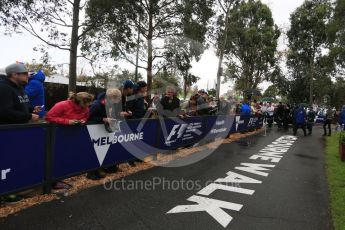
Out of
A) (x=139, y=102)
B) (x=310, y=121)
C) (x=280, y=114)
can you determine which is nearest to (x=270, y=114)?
(x=280, y=114)

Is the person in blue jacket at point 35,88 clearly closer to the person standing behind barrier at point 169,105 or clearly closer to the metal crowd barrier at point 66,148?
the metal crowd barrier at point 66,148

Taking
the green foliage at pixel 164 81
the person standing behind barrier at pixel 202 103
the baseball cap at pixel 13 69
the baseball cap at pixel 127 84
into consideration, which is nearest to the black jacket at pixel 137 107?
the baseball cap at pixel 127 84

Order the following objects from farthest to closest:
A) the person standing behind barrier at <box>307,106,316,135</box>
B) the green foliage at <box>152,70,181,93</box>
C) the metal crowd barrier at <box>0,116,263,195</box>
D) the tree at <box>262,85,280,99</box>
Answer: the tree at <box>262,85,280,99</box>
the person standing behind barrier at <box>307,106,316,135</box>
the green foliage at <box>152,70,181,93</box>
the metal crowd barrier at <box>0,116,263,195</box>

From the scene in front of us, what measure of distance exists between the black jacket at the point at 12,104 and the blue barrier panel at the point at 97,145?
2.12 feet

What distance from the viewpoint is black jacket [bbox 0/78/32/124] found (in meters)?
4.69

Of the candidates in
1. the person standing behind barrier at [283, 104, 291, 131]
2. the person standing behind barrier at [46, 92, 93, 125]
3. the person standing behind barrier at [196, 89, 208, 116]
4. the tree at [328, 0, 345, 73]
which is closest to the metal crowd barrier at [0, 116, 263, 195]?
the person standing behind barrier at [46, 92, 93, 125]

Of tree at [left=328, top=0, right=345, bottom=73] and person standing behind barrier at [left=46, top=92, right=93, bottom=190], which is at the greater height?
tree at [left=328, top=0, right=345, bottom=73]

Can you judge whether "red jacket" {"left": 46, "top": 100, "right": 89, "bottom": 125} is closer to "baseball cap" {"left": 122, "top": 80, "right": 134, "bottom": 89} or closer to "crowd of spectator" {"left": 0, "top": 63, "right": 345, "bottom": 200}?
"crowd of spectator" {"left": 0, "top": 63, "right": 345, "bottom": 200}

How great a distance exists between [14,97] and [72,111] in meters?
1.18

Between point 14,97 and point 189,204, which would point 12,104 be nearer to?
point 14,97

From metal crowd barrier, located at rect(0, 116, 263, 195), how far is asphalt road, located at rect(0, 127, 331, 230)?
47 cm

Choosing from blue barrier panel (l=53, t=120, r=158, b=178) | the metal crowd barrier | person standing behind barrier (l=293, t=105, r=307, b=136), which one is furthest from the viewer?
person standing behind barrier (l=293, t=105, r=307, b=136)

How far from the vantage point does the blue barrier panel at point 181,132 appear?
9302 millimetres

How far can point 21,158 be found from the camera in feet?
15.7
